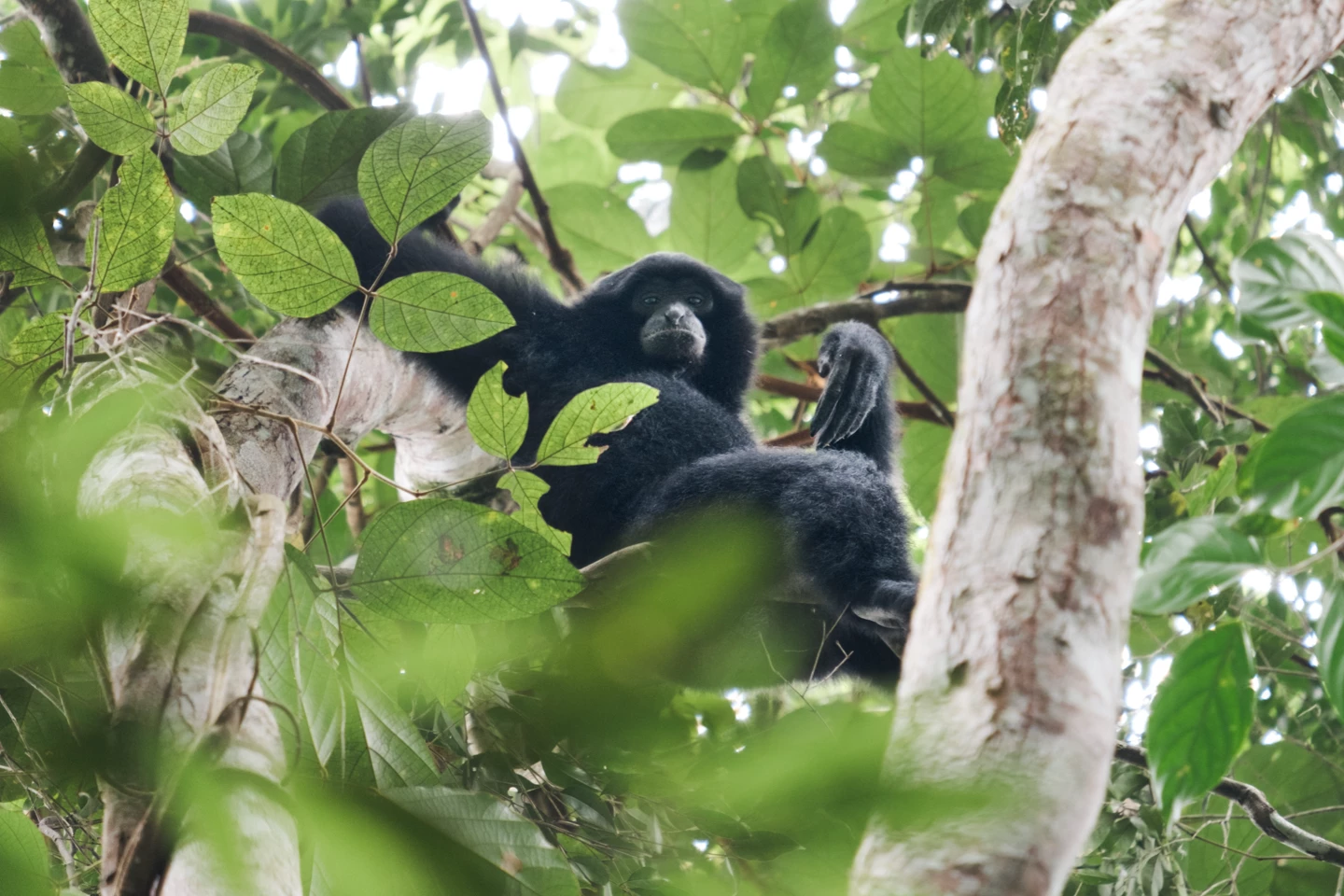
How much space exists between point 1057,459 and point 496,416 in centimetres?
89

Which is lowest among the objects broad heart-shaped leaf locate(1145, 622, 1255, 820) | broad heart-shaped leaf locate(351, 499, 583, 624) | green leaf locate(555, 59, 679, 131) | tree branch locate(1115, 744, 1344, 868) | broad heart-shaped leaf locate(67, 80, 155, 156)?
tree branch locate(1115, 744, 1344, 868)

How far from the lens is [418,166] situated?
5.04ft

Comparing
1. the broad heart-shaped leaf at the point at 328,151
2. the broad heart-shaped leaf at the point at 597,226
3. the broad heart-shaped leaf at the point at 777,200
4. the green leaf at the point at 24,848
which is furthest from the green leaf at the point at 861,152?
the green leaf at the point at 24,848

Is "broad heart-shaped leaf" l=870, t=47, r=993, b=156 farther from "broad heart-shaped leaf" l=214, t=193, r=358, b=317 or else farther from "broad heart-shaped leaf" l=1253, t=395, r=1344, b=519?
"broad heart-shaped leaf" l=1253, t=395, r=1344, b=519

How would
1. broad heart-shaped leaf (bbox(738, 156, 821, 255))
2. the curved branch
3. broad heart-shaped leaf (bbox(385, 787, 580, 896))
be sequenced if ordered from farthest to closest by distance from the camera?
1. broad heart-shaped leaf (bbox(738, 156, 821, 255))
2. the curved branch
3. broad heart-shaped leaf (bbox(385, 787, 580, 896))

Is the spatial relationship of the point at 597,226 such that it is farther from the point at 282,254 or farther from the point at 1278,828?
the point at 1278,828

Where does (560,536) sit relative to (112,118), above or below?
below

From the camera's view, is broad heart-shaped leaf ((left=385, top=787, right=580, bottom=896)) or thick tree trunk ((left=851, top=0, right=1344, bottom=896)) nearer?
thick tree trunk ((left=851, top=0, right=1344, bottom=896))

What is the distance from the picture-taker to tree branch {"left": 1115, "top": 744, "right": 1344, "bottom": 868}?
1.87m

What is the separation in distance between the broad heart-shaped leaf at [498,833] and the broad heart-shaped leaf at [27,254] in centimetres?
93

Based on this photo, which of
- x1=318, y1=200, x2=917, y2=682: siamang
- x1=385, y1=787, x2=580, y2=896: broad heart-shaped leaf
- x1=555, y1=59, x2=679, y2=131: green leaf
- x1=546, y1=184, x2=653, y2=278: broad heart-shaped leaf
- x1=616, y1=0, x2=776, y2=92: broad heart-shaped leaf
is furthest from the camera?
x1=555, y1=59, x2=679, y2=131: green leaf

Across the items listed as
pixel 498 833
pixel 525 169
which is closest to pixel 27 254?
pixel 498 833

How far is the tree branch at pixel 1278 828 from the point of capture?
73.6 inches

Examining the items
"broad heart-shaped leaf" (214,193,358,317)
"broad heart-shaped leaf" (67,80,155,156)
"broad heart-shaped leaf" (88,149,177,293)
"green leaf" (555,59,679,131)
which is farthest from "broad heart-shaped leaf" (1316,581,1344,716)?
"green leaf" (555,59,679,131)
